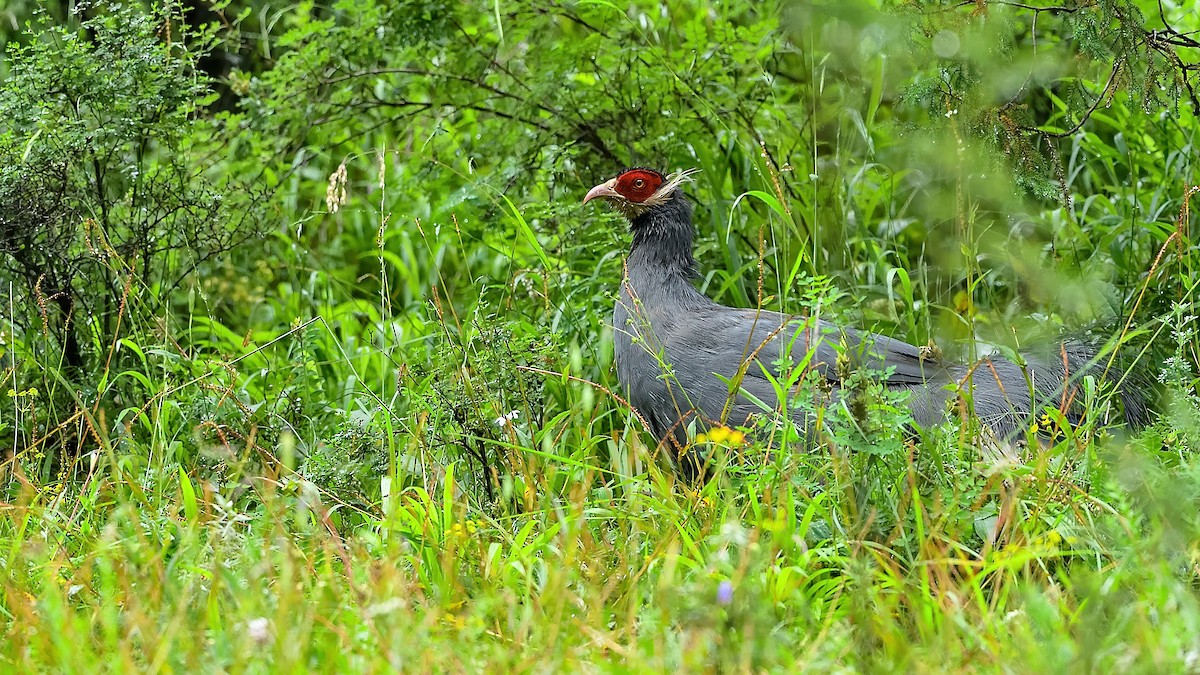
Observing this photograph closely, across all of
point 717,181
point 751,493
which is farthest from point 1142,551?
point 717,181

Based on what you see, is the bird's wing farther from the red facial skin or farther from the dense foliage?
the red facial skin

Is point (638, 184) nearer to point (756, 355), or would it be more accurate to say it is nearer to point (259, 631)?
point (756, 355)

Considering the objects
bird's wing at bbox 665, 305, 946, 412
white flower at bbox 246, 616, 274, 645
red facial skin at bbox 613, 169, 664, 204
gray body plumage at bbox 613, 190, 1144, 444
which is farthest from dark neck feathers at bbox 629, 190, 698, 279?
white flower at bbox 246, 616, 274, 645

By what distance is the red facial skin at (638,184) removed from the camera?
5.15 meters

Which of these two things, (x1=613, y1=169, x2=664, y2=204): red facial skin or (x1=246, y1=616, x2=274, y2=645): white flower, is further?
(x1=613, y1=169, x2=664, y2=204): red facial skin

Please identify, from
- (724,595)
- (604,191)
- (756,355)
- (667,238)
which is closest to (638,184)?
(604,191)

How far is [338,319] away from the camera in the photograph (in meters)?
5.81

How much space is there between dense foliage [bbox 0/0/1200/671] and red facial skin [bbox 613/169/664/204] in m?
0.27

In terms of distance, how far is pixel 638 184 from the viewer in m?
5.17

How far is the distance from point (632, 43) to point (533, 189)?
0.73 m

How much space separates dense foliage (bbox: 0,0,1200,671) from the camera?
2855mm

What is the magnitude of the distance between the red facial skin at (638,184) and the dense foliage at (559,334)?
10.5 inches

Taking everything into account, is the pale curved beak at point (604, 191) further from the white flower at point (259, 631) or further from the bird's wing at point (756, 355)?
the white flower at point (259, 631)

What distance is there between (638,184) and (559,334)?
671 millimetres
